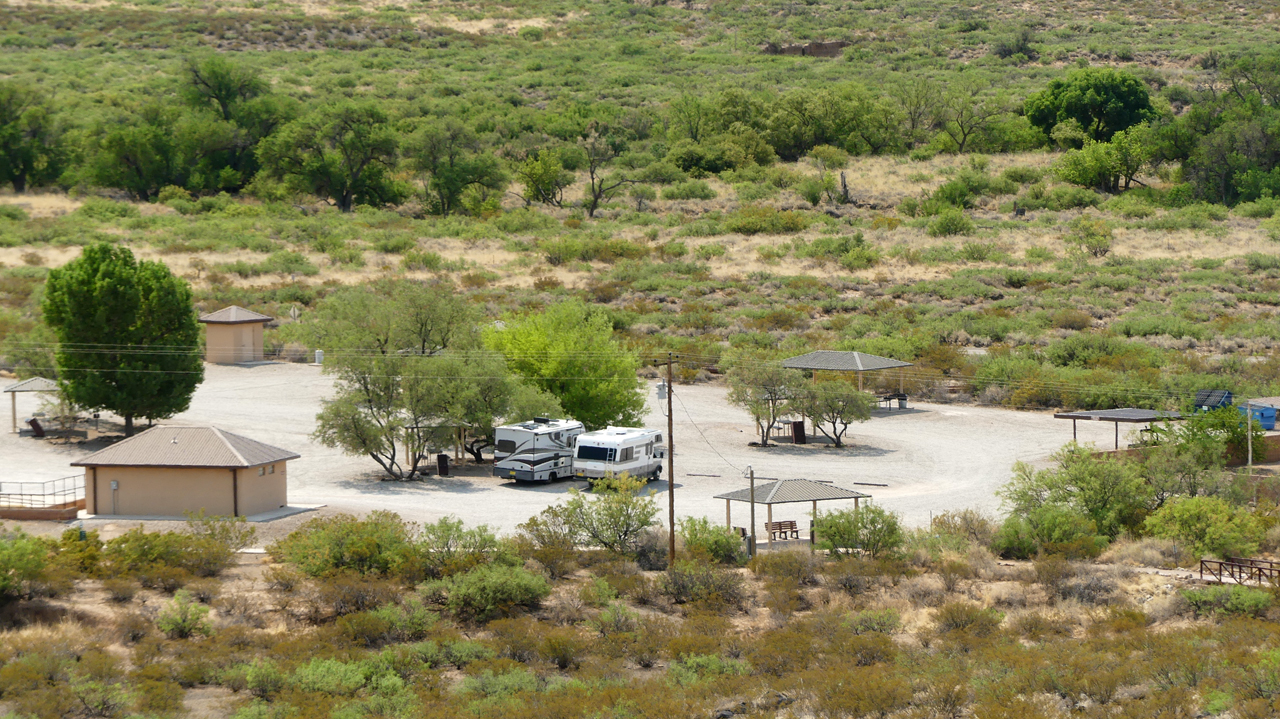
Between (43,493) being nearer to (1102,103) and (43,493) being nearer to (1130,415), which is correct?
(1130,415)

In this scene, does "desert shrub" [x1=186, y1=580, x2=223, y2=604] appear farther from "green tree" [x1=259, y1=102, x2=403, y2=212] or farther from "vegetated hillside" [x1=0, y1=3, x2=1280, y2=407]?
"green tree" [x1=259, y1=102, x2=403, y2=212]

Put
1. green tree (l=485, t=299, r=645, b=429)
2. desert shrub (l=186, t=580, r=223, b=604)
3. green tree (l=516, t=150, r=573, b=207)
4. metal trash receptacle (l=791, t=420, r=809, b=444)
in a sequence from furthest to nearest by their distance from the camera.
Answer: green tree (l=516, t=150, r=573, b=207) → metal trash receptacle (l=791, t=420, r=809, b=444) → green tree (l=485, t=299, r=645, b=429) → desert shrub (l=186, t=580, r=223, b=604)

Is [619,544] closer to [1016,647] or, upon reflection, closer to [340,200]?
[1016,647]

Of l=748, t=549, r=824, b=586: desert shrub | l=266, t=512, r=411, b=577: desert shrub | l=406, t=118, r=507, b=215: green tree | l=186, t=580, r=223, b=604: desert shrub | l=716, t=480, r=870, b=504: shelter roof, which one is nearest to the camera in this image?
l=186, t=580, r=223, b=604: desert shrub

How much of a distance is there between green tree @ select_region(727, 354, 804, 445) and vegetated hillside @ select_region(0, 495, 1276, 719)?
34.7ft

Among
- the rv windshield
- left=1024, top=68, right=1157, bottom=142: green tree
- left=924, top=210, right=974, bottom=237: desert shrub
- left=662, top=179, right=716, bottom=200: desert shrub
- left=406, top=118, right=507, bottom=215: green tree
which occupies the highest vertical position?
left=1024, top=68, right=1157, bottom=142: green tree

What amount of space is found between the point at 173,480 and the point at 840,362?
22.6 m

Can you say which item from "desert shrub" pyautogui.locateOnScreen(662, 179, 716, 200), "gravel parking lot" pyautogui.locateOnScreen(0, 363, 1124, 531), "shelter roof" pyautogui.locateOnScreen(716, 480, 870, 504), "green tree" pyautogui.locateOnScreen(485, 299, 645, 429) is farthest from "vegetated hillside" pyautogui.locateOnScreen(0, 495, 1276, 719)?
"desert shrub" pyautogui.locateOnScreen(662, 179, 716, 200)

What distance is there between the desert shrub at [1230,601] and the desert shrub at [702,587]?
832 cm

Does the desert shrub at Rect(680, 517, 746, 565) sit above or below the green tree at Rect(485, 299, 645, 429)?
below

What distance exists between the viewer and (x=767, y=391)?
3841 cm

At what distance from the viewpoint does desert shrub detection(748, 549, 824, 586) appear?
25.0 meters

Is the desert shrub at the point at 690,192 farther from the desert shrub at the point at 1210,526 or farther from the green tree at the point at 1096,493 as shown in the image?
the desert shrub at the point at 1210,526

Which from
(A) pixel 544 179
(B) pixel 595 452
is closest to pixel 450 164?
(A) pixel 544 179
